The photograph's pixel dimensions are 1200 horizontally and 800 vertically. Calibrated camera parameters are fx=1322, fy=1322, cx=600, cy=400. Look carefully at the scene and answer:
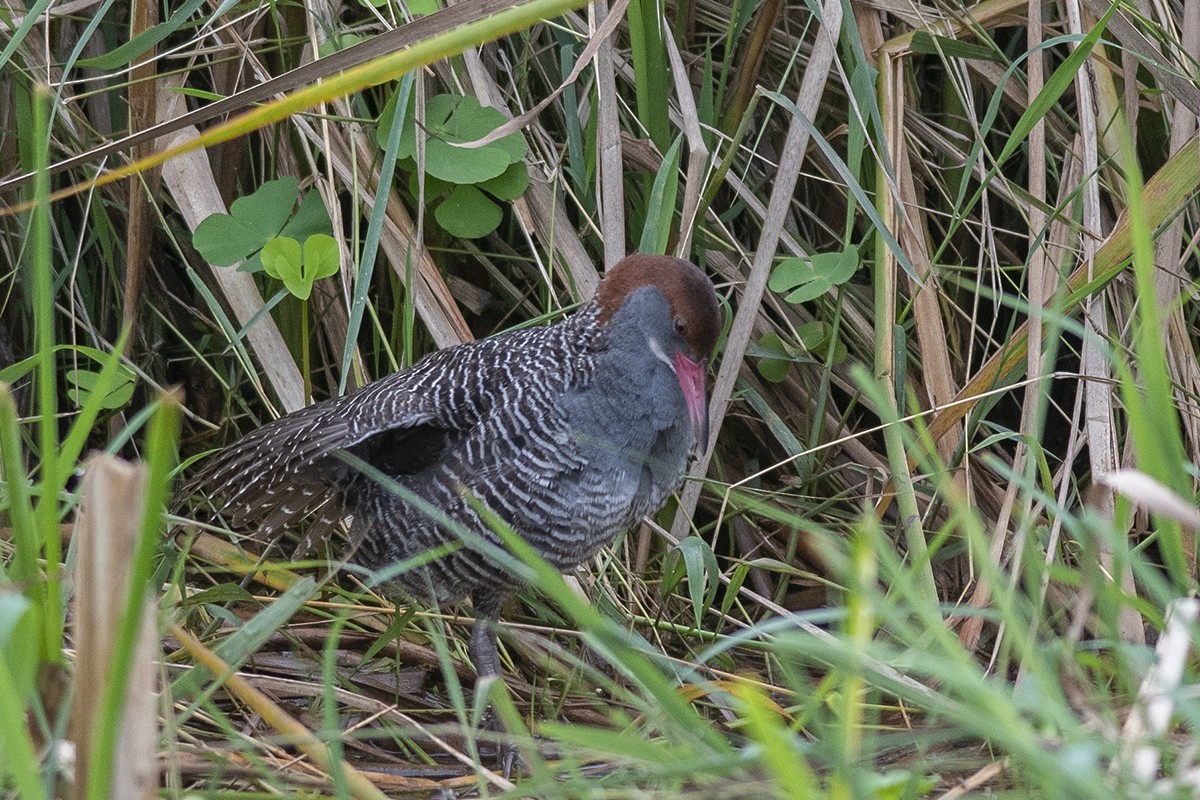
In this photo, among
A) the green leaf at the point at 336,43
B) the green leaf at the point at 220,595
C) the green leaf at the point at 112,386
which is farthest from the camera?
the green leaf at the point at 112,386

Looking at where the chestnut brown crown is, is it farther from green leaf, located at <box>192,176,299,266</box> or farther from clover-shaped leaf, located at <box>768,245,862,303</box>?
green leaf, located at <box>192,176,299,266</box>

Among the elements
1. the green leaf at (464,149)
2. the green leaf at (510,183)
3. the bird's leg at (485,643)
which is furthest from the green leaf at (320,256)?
the bird's leg at (485,643)

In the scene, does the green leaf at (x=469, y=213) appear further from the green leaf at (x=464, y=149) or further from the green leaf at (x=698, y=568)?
the green leaf at (x=698, y=568)

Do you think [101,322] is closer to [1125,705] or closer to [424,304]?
[424,304]

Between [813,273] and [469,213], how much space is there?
78 centimetres

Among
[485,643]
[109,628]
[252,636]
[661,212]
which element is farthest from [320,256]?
[109,628]

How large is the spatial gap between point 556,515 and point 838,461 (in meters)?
0.96

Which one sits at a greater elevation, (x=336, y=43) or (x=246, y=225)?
(x=336, y=43)

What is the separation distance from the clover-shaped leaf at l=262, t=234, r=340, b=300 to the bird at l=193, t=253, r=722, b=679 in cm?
27

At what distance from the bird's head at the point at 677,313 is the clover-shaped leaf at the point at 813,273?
0.31 metres

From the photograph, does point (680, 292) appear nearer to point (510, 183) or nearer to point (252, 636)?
point (510, 183)

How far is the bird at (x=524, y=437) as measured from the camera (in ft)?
8.21

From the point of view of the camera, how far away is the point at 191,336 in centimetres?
342

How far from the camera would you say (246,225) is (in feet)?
9.62
